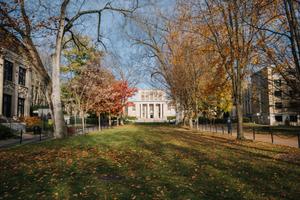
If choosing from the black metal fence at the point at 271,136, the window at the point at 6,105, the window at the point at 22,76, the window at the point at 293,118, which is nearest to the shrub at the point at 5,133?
the window at the point at 6,105

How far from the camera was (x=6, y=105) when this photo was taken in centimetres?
3209

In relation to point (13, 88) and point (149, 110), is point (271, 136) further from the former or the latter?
point (149, 110)

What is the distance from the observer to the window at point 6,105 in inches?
1238

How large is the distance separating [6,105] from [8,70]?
14.4 ft

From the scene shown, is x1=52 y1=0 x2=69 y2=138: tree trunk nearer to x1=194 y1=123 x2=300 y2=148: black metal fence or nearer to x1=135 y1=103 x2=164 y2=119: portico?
x1=194 y1=123 x2=300 y2=148: black metal fence

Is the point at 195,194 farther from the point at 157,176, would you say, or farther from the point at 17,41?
the point at 17,41

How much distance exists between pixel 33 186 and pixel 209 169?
15.4 feet

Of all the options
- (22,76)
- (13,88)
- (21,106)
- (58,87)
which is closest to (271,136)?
(58,87)

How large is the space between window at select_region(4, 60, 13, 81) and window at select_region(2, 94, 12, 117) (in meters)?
2.21

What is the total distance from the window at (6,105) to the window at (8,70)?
2208 mm

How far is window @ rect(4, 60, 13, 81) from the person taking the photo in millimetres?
31828

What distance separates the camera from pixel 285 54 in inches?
722

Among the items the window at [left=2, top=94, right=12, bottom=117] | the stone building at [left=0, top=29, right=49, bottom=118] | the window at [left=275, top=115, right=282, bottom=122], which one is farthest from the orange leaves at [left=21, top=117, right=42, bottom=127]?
the window at [left=275, top=115, right=282, bottom=122]

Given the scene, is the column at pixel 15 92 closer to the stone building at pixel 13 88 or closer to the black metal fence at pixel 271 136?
the stone building at pixel 13 88
